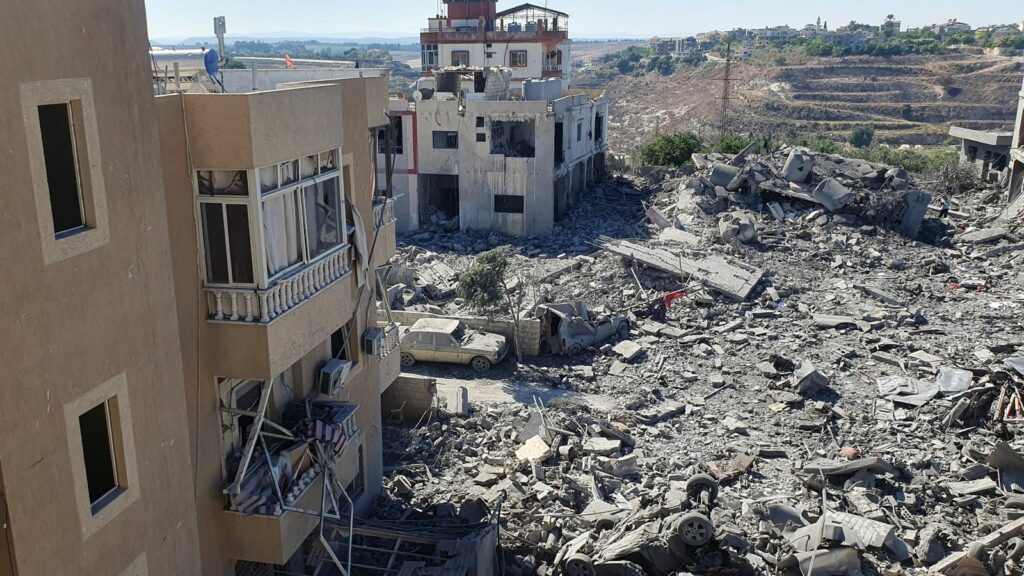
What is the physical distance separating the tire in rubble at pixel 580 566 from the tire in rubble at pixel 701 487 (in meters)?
2.81

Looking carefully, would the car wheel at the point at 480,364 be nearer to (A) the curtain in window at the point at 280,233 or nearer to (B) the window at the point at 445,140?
(A) the curtain in window at the point at 280,233

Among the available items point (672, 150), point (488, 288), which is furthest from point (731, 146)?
point (488, 288)

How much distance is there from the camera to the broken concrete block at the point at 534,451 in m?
15.0

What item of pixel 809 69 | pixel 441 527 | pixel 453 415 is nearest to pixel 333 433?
pixel 441 527

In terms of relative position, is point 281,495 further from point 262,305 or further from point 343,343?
point 343,343

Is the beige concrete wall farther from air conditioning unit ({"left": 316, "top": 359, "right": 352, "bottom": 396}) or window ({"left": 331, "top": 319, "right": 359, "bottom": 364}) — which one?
window ({"left": 331, "top": 319, "right": 359, "bottom": 364})

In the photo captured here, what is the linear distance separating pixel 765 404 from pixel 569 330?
5.76m

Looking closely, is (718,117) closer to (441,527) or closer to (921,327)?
(921,327)

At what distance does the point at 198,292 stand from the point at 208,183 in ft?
3.42

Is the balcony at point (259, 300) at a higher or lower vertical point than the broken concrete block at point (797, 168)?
higher

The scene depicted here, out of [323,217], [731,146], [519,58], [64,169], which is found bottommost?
[731,146]

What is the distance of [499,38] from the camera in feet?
177

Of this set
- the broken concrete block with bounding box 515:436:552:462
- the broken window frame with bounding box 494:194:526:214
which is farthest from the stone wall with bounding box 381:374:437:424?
the broken window frame with bounding box 494:194:526:214

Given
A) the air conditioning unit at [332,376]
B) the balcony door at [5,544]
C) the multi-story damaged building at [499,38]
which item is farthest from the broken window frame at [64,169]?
the multi-story damaged building at [499,38]
